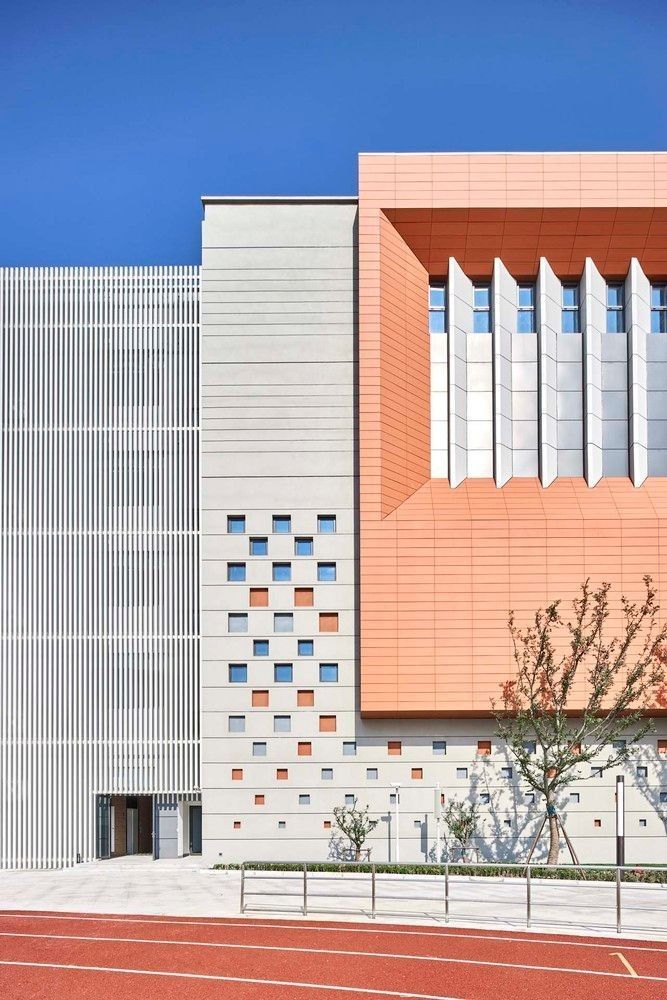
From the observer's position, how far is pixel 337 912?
60.1 ft

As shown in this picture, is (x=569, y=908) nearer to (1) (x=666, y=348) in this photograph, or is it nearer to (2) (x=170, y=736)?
(2) (x=170, y=736)

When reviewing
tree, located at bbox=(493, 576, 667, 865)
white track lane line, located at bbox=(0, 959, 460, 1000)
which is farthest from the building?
white track lane line, located at bbox=(0, 959, 460, 1000)

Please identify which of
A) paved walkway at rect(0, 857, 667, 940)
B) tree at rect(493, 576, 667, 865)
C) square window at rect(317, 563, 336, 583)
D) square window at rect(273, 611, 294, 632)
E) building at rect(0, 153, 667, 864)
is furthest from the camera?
square window at rect(317, 563, 336, 583)

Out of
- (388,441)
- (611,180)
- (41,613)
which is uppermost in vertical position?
(611,180)

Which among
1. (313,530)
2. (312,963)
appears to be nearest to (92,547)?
(313,530)

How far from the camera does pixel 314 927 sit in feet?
56.1

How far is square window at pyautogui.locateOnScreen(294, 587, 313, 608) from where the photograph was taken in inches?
1232

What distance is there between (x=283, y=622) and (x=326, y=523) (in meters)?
3.12

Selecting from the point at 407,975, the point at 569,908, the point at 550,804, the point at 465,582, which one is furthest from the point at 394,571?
the point at 407,975

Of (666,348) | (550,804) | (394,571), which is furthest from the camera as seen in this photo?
(666,348)

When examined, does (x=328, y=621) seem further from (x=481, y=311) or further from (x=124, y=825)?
(x=481, y=311)

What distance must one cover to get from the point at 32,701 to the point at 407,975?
68.2ft

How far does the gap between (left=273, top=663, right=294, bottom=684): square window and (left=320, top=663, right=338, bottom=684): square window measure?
0.87 m

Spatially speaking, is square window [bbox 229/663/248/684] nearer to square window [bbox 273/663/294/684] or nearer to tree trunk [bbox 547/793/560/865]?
square window [bbox 273/663/294/684]
